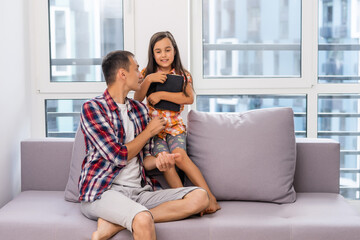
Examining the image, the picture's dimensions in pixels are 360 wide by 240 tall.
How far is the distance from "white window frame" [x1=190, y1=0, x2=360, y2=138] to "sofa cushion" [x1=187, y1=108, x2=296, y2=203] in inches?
23.4

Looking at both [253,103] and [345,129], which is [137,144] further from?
[345,129]

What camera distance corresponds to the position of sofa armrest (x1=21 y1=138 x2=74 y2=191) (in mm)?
2615

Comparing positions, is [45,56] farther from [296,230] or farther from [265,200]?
[296,230]

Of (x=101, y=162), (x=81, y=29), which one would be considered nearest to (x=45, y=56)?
(x=81, y=29)

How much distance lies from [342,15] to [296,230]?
5.56ft

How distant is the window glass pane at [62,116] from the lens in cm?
320

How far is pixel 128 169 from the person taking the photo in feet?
7.48

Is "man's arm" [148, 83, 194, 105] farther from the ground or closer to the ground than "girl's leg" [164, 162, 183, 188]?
farther from the ground

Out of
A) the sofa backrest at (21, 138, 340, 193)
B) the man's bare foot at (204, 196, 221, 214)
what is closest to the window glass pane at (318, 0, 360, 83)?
the sofa backrest at (21, 138, 340, 193)

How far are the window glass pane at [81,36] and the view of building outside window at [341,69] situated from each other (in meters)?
1.36

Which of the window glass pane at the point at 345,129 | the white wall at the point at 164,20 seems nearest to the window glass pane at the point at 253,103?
the window glass pane at the point at 345,129

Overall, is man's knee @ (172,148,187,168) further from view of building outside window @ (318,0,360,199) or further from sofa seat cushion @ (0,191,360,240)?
view of building outside window @ (318,0,360,199)

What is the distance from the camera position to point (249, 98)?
10.4ft

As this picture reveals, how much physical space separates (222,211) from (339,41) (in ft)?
5.16
